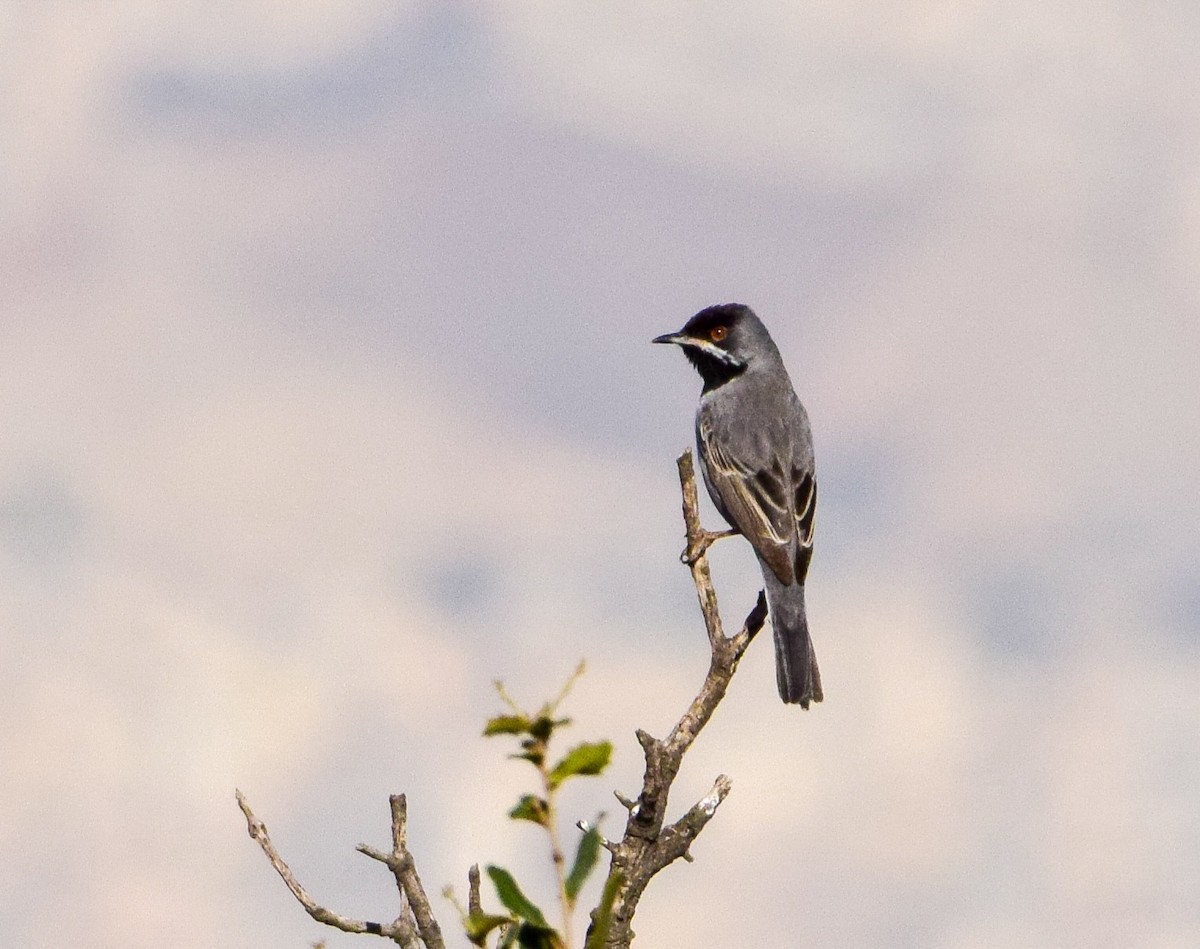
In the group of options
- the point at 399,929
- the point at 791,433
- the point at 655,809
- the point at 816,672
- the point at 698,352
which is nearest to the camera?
the point at 399,929

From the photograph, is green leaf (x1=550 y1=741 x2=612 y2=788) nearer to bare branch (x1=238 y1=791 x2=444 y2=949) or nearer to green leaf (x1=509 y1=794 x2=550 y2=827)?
green leaf (x1=509 y1=794 x2=550 y2=827)

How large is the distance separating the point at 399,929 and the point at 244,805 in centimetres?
104

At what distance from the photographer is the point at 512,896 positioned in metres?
2.43

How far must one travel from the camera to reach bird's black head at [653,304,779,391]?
15570 mm

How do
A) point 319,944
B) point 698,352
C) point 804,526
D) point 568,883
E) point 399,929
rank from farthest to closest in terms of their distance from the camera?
point 698,352 → point 804,526 → point 399,929 → point 319,944 → point 568,883

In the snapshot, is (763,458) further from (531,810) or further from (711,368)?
(531,810)

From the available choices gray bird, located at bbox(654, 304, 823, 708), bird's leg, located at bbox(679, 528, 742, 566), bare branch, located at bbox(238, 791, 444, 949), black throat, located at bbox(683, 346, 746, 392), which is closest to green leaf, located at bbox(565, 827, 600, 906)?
bare branch, located at bbox(238, 791, 444, 949)

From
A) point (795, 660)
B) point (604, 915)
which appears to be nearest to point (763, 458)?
point (795, 660)

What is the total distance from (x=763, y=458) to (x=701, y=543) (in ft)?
16.2

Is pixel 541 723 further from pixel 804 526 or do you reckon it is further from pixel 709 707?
pixel 804 526

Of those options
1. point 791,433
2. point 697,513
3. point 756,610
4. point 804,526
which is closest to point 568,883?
point 697,513

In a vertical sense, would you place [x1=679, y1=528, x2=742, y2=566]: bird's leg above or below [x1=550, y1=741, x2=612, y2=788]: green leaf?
above

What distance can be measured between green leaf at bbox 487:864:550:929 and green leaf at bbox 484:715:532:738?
0.77ft

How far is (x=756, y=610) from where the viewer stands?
35.0ft
